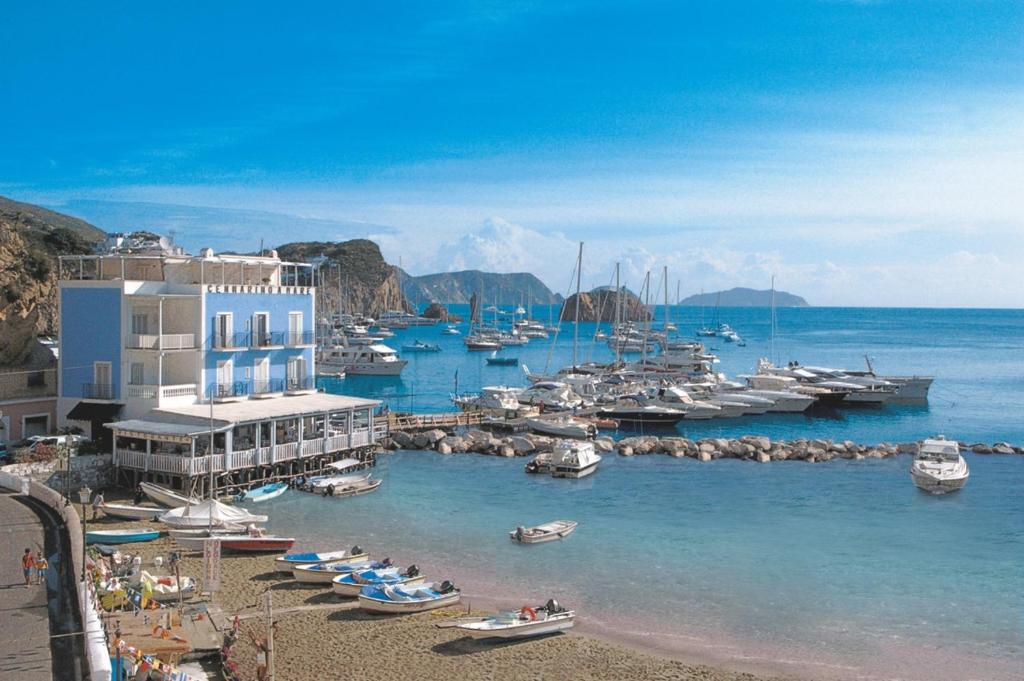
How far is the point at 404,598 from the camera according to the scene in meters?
24.9

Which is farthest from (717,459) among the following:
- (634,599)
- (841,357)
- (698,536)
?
(841,357)

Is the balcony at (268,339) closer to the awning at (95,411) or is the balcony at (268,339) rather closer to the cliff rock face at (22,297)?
the awning at (95,411)

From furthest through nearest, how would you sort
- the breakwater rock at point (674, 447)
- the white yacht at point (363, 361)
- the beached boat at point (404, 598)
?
the white yacht at point (363, 361)
the breakwater rock at point (674, 447)
the beached boat at point (404, 598)

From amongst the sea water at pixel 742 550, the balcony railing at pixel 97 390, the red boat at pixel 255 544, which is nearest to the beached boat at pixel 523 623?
the sea water at pixel 742 550

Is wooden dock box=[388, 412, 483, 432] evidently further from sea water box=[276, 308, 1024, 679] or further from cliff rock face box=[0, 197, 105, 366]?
cliff rock face box=[0, 197, 105, 366]

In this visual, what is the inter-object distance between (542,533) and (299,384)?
17.3m

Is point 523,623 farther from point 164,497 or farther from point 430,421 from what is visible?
point 430,421

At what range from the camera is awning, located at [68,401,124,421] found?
38.5 m

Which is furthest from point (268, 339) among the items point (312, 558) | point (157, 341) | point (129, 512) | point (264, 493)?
point (312, 558)

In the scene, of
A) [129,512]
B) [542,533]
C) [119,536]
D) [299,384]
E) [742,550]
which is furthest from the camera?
[299,384]

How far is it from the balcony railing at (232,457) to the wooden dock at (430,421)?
42.0 feet

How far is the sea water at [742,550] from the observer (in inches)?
963

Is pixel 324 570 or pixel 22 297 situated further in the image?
pixel 22 297

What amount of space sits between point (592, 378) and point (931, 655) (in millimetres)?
53587
